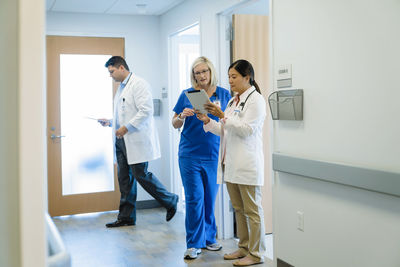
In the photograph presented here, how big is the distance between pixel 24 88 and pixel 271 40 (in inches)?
96.8

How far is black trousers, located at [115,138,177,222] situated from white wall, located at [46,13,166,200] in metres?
0.75

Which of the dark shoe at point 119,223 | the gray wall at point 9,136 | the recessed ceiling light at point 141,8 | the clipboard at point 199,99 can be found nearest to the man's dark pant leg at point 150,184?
the dark shoe at point 119,223

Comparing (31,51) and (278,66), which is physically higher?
(278,66)

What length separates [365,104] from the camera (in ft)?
6.55

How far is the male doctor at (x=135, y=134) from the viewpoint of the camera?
392 centimetres

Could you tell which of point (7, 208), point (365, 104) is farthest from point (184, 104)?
point (7, 208)

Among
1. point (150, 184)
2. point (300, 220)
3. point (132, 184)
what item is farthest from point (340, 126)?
point (132, 184)

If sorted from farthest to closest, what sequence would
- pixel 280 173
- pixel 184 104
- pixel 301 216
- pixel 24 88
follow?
pixel 184 104
pixel 280 173
pixel 301 216
pixel 24 88

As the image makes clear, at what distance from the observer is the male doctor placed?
3916 millimetres

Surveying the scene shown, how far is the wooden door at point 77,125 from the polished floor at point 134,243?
0.18 metres

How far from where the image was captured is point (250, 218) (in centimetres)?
283

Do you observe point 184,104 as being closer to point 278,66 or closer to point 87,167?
point 278,66

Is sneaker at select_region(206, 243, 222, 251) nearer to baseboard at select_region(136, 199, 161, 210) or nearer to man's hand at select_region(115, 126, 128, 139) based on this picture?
man's hand at select_region(115, 126, 128, 139)

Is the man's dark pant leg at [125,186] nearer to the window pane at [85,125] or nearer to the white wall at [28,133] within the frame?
the window pane at [85,125]
